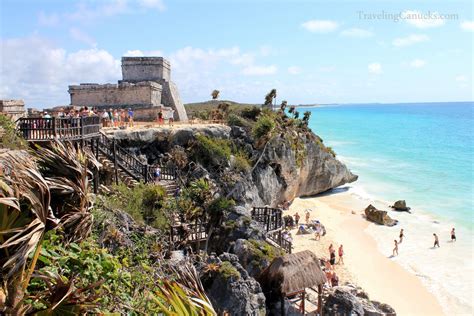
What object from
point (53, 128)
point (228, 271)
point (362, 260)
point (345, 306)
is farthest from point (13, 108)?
point (362, 260)

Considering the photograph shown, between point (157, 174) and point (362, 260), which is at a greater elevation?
point (157, 174)

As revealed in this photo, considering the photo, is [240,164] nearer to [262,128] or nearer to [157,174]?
[262,128]

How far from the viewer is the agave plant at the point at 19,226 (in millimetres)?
4340

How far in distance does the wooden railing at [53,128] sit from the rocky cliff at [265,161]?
725 cm

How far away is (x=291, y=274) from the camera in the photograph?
11.8m

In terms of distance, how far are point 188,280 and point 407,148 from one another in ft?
251

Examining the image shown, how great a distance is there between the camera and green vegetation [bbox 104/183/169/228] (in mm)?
14437

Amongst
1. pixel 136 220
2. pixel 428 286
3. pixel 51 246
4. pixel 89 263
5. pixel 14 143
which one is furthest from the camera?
pixel 428 286

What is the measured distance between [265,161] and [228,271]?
18008 millimetres

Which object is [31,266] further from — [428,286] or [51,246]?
[428,286]

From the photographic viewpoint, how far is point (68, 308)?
14.5 feet

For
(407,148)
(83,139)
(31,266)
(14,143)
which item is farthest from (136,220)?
(407,148)

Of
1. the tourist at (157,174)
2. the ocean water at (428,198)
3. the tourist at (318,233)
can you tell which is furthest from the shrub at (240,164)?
the ocean water at (428,198)

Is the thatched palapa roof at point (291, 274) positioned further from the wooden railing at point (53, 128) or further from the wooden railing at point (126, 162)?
the wooden railing at point (53, 128)
